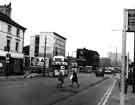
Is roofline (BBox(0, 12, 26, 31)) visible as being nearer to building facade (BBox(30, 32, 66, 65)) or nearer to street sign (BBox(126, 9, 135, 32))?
street sign (BBox(126, 9, 135, 32))

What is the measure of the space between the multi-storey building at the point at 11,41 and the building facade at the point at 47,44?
205 ft

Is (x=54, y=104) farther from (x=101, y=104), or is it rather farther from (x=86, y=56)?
(x=86, y=56)

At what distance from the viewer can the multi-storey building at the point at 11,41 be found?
4200 centimetres

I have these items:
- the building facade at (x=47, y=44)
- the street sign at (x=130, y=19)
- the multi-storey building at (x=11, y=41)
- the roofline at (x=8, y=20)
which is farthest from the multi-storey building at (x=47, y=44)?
the street sign at (x=130, y=19)

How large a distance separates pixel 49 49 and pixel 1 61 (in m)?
73.6

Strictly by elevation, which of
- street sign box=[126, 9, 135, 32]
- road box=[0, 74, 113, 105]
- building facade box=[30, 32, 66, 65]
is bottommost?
road box=[0, 74, 113, 105]

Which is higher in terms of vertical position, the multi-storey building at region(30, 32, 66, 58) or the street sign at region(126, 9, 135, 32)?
the multi-storey building at region(30, 32, 66, 58)

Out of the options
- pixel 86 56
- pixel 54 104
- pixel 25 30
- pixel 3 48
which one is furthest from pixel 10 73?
pixel 86 56

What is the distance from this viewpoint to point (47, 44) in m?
116

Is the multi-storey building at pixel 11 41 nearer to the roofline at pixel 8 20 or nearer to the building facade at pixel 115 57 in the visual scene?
the roofline at pixel 8 20

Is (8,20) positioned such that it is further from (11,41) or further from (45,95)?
(45,95)

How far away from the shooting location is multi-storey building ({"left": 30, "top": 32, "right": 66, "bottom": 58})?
115 meters

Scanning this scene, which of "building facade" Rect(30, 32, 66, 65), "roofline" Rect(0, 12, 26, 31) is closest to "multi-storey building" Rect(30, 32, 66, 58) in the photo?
"building facade" Rect(30, 32, 66, 65)

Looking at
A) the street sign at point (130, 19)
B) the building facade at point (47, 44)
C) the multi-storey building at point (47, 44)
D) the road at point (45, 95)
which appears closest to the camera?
the street sign at point (130, 19)
